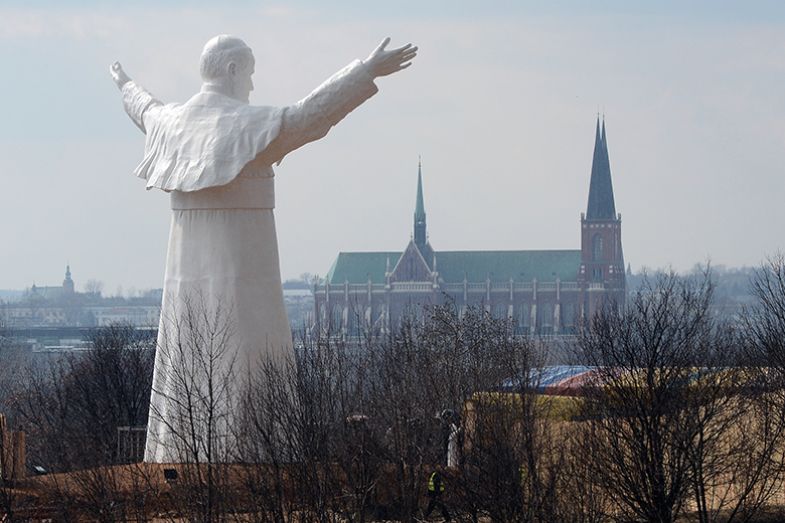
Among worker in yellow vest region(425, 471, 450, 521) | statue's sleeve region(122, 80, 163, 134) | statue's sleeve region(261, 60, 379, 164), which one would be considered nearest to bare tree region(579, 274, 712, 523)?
worker in yellow vest region(425, 471, 450, 521)

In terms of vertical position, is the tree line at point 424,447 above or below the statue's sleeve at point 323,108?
below

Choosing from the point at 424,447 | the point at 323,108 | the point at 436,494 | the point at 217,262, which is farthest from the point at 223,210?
the point at 436,494

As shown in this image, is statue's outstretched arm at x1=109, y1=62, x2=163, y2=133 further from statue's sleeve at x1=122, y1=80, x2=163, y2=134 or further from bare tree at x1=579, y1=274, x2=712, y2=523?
bare tree at x1=579, y1=274, x2=712, y2=523

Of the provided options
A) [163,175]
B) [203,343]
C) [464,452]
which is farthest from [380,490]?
[163,175]

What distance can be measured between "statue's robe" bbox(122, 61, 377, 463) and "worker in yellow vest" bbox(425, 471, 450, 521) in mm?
2488

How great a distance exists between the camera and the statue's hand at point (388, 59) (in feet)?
85.7

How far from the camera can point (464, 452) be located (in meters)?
28.9

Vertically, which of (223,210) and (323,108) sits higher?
(323,108)

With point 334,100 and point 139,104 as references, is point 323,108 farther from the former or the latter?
point 139,104

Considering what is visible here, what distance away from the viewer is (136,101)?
29438 mm

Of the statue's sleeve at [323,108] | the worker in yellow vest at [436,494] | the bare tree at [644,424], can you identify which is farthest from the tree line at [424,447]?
the statue's sleeve at [323,108]

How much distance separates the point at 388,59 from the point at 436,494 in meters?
5.94

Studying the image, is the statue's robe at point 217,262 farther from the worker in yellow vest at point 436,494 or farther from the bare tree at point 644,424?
the bare tree at point 644,424

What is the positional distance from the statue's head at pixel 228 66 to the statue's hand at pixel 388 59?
2229mm
